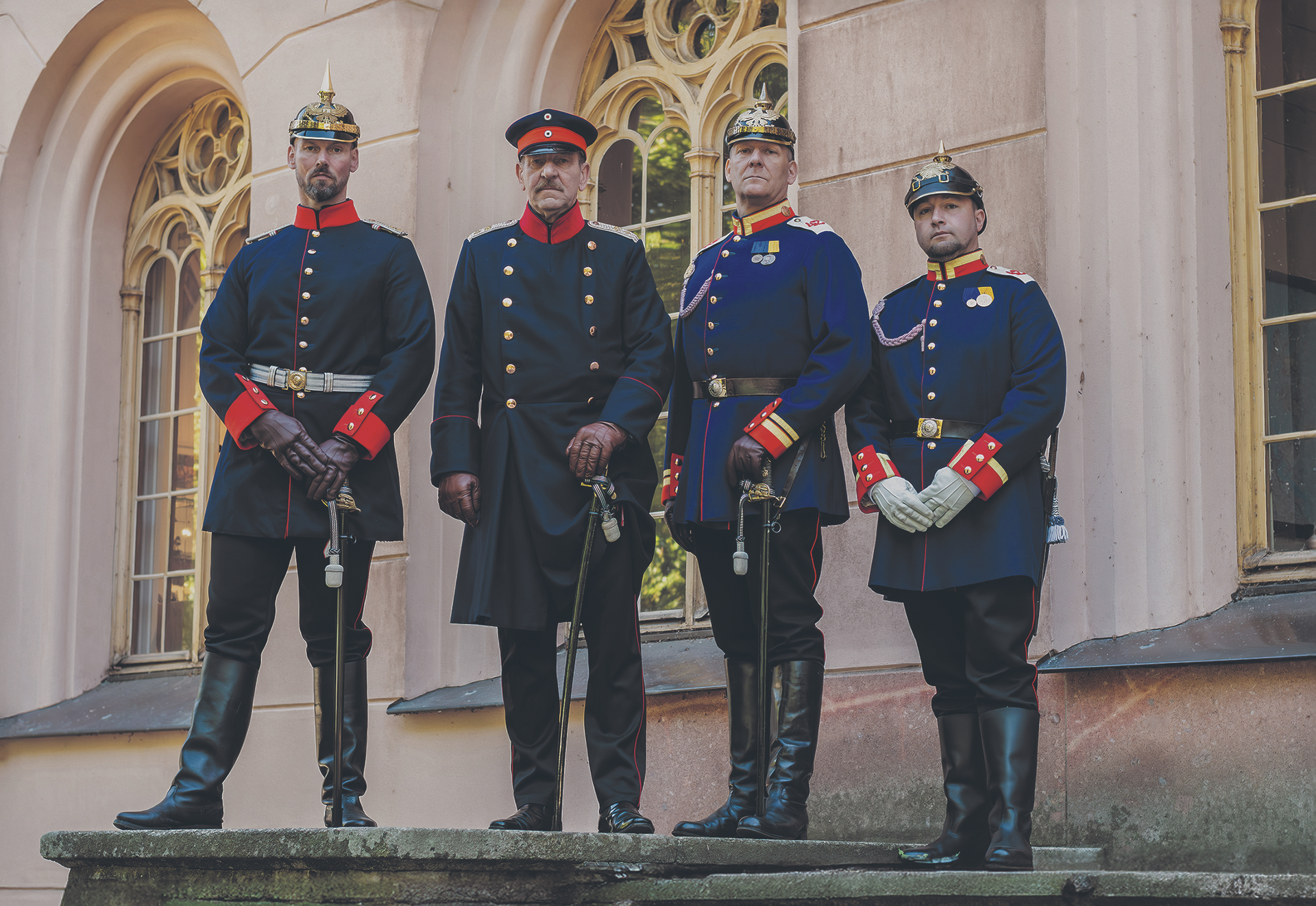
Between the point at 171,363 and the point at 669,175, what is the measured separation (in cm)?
335

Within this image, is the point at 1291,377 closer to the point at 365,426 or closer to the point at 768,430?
the point at 768,430

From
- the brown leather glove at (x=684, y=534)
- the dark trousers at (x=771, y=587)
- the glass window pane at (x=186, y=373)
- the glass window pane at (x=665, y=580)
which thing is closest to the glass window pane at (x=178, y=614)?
the glass window pane at (x=186, y=373)

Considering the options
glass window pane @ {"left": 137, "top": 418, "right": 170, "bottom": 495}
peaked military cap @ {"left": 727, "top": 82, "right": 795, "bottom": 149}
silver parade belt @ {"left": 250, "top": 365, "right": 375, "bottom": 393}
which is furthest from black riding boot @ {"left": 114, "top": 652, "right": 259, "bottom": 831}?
glass window pane @ {"left": 137, "top": 418, "right": 170, "bottom": 495}

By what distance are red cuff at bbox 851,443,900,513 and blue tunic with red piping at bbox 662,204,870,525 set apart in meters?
0.08

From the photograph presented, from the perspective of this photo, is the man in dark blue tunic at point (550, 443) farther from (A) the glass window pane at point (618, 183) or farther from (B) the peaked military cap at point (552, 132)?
(A) the glass window pane at point (618, 183)

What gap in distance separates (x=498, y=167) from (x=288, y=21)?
1362mm

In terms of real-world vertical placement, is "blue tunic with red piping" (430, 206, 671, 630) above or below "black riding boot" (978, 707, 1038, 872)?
above

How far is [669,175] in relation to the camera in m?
7.32

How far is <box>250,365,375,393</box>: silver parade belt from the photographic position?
4785 millimetres

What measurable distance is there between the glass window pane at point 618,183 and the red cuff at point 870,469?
3.11m

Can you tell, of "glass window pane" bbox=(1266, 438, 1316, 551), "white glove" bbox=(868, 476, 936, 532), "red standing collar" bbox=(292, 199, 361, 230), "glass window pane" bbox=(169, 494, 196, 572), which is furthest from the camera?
"glass window pane" bbox=(169, 494, 196, 572)

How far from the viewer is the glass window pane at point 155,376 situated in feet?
30.0

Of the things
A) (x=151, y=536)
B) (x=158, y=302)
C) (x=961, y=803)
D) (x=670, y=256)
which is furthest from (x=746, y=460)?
(x=158, y=302)

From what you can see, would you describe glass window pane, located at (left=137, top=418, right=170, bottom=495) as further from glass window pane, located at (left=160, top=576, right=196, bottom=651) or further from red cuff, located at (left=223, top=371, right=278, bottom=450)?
red cuff, located at (left=223, top=371, right=278, bottom=450)
